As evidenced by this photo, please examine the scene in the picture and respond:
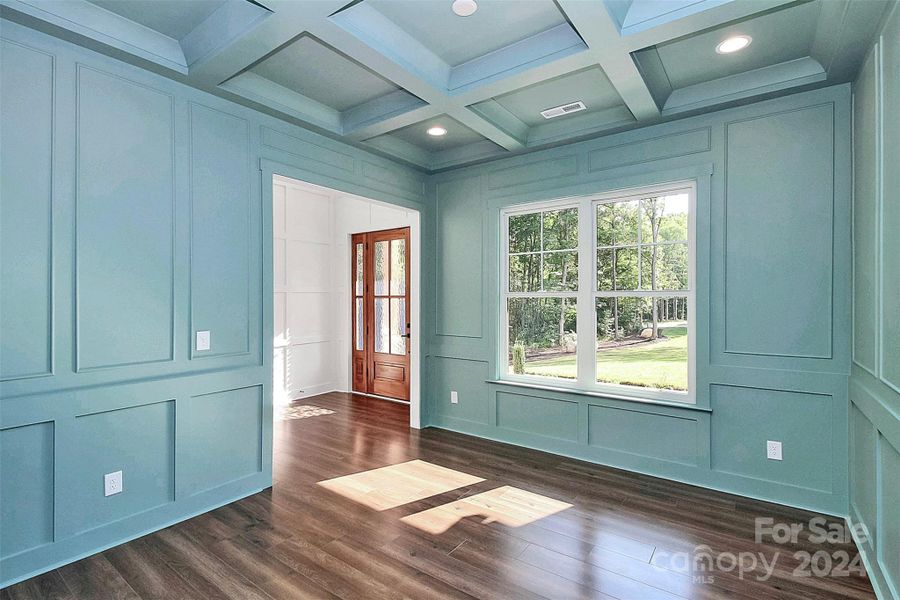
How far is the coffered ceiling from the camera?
2.29 metres

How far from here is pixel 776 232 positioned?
10.2 feet

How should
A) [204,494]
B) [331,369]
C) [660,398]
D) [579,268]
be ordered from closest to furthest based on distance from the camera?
[204,494] → [660,398] → [579,268] → [331,369]

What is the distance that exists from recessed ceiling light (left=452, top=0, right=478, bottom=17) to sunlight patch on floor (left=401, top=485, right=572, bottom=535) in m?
2.93

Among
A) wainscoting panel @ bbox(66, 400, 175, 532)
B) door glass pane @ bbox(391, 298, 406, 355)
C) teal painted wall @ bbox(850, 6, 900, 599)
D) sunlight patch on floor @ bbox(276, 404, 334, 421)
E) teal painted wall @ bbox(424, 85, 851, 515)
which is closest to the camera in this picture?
teal painted wall @ bbox(850, 6, 900, 599)

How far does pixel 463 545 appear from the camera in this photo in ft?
8.35

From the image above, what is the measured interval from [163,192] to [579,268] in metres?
3.19

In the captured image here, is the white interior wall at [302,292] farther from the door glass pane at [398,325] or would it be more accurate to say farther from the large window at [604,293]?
the large window at [604,293]

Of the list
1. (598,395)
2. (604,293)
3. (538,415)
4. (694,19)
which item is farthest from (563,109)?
(538,415)

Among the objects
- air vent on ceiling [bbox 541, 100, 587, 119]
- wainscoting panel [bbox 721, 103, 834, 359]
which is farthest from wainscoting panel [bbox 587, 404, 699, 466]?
air vent on ceiling [bbox 541, 100, 587, 119]

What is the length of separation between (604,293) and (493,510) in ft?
6.60

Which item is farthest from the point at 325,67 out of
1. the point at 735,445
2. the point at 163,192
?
the point at 735,445

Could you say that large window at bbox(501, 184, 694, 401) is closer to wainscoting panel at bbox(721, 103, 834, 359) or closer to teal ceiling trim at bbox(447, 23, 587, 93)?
wainscoting panel at bbox(721, 103, 834, 359)

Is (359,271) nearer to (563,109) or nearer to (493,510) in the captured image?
(563,109)

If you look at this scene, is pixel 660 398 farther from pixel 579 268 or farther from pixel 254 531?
pixel 254 531
